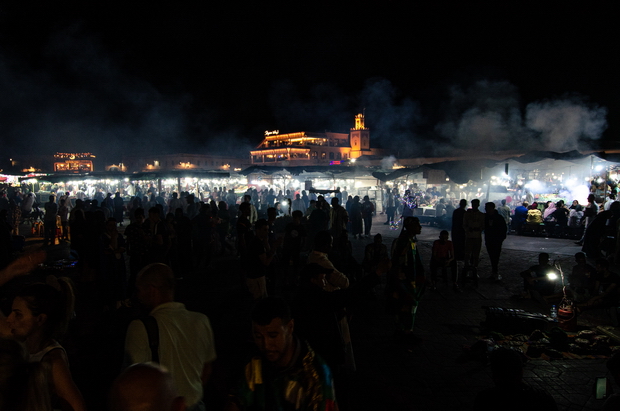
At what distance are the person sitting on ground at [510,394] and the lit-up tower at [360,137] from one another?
79156 millimetres

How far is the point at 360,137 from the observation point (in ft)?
264

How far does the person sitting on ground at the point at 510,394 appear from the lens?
2033 millimetres

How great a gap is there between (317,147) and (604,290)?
79268 millimetres

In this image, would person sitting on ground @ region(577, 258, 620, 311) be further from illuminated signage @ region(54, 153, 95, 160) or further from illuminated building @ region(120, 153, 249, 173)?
illuminated signage @ region(54, 153, 95, 160)

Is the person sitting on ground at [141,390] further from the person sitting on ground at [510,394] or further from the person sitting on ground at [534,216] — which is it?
the person sitting on ground at [534,216]

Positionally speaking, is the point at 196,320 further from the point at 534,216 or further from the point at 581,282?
the point at 534,216

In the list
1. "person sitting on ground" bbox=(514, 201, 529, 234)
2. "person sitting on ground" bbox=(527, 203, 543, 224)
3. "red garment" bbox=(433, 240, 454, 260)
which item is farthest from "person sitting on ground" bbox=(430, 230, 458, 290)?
Answer: "person sitting on ground" bbox=(527, 203, 543, 224)

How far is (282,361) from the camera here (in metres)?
1.73

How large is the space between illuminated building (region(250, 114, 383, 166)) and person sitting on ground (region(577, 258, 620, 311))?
66.6m

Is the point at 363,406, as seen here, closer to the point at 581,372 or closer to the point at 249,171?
the point at 581,372

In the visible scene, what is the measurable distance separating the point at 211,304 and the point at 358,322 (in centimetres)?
262

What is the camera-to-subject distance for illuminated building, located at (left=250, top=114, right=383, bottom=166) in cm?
7988

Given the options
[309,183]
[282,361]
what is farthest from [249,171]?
[282,361]

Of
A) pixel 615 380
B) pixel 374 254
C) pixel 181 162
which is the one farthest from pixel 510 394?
pixel 181 162
